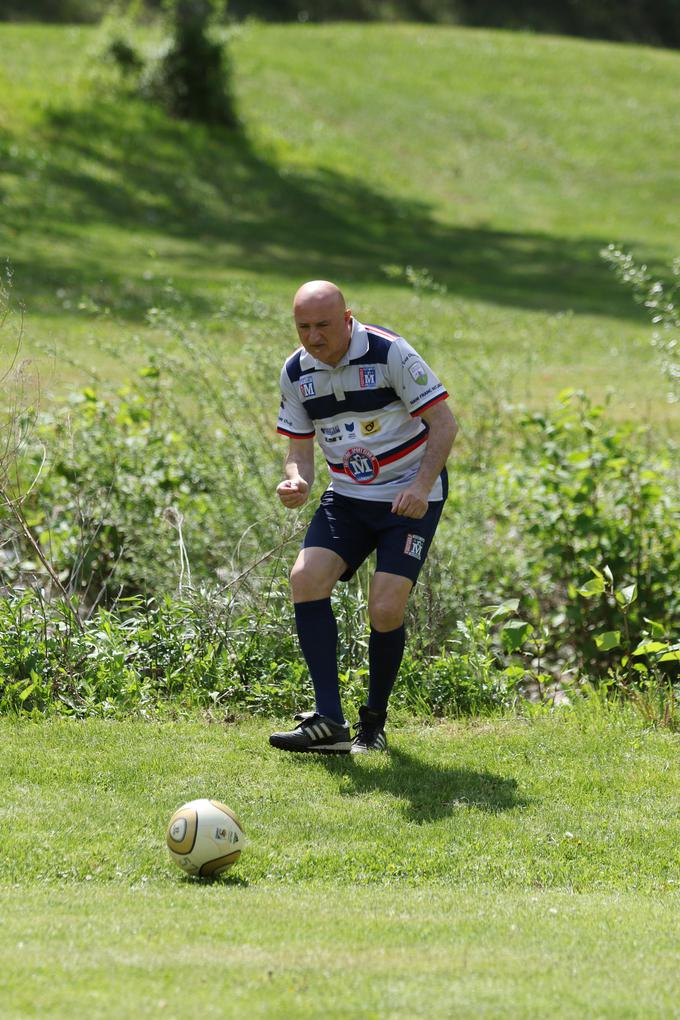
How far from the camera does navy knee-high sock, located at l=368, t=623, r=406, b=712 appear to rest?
592 cm

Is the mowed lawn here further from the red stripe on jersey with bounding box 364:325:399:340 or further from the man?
the red stripe on jersey with bounding box 364:325:399:340

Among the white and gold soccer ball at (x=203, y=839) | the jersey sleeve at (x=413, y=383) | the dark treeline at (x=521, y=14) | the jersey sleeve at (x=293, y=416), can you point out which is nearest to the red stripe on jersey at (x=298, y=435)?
the jersey sleeve at (x=293, y=416)

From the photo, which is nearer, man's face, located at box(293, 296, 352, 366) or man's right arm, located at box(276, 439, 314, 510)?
man's face, located at box(293, 296, 352, 366)

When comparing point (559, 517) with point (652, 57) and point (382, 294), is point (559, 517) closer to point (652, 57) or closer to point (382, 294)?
point (382, 294)

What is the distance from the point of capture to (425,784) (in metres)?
5.64

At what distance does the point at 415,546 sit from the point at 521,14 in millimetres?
49837

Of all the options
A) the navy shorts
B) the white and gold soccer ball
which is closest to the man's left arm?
the navy shorts

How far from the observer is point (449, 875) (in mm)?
4816

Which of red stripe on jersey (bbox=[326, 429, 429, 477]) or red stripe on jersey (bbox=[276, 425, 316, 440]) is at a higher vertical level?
red stripe on jersey (bbox=[276, 425, 316, 440])

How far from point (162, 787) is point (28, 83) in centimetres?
2397

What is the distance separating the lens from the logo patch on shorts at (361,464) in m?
5.79

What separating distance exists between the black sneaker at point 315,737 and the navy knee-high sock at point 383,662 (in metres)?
0.26

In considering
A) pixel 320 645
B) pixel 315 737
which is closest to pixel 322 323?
pixel 320 645

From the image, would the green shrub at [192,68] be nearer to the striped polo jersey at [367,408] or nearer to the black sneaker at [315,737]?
the striped polo jersey at [367,408]
